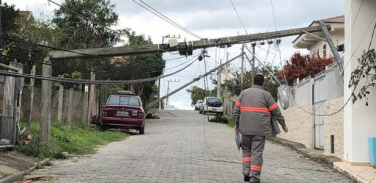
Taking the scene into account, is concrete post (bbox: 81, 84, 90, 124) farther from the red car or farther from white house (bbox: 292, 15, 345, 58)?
white house (bbox: 292, 15, 345, 58)

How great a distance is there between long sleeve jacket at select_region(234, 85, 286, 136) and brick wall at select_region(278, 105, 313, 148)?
7053mm

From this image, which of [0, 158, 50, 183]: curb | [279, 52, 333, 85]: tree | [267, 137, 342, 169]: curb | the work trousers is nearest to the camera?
[0, 158, 50, 183]: curb

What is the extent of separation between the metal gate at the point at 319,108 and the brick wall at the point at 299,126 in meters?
0.43

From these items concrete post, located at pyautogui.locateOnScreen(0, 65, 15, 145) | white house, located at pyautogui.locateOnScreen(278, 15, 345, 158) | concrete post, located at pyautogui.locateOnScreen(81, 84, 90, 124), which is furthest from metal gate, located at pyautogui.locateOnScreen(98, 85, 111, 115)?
concrete post, located at pyautogui.locateOnScreen(0, 65, 15, 145)

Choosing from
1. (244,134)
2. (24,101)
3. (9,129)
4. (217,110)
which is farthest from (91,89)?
(217,110)

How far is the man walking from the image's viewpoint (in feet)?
24.7

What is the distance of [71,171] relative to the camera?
28.4ft

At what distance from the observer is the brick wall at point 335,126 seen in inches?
422

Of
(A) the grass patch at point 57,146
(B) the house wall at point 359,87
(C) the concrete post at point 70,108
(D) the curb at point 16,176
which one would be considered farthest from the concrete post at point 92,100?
(B) the house wall at point 359,87

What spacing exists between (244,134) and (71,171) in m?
3.39

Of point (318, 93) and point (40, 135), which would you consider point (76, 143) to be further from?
point (318, 93)

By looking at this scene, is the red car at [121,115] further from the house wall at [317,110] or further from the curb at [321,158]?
the curb at [321,158]

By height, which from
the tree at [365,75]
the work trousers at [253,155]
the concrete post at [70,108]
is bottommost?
the work trousers at [253,155]

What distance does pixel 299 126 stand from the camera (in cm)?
1648
